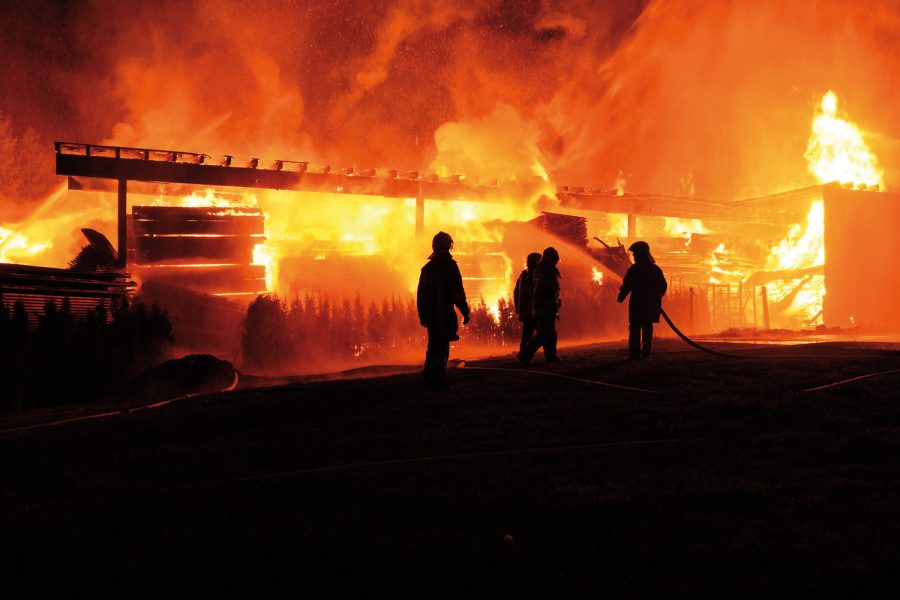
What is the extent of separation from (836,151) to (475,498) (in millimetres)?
48424

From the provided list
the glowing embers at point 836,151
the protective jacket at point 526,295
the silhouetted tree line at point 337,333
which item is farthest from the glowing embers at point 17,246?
the glowing embers at point 836,151

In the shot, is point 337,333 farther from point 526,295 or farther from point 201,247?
point 526,295

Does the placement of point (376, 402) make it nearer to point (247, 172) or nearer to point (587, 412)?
point (587, 412)

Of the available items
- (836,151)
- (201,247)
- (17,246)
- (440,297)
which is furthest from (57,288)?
(836,151)

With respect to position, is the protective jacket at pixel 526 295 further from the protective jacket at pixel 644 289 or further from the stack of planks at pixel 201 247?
the stack of planks at pixel 201 247

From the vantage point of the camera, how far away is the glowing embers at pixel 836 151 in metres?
44.2

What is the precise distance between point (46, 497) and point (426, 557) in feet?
11.3

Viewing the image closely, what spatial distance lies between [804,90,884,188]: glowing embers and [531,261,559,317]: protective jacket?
38.7m

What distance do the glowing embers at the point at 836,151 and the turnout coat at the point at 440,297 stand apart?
4212cm

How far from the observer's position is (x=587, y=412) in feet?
27.0

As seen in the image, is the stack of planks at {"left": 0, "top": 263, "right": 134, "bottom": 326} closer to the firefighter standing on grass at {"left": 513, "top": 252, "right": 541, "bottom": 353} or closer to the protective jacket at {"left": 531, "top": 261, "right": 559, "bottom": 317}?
the firefighter standing on grass at {"left": 513, "top": 252, "right": 541, "bottom": 353}

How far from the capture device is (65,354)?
55.8ft

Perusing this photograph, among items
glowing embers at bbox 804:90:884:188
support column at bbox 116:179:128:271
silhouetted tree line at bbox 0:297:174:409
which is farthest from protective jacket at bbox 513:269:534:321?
glowing embers at bbox 804:90:884:188

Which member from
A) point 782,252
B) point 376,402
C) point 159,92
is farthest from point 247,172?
point 782,252
